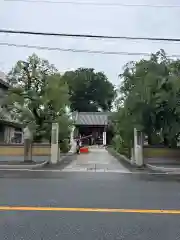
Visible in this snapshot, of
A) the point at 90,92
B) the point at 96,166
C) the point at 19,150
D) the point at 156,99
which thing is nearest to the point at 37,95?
the point at 19,150

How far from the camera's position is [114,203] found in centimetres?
862

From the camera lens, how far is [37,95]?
940 inches

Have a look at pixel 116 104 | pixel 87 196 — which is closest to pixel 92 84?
pixel 116 104

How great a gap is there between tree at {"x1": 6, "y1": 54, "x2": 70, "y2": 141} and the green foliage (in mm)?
5060

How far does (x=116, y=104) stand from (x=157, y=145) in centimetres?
564

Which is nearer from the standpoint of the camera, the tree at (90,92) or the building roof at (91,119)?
the building roof at (91,119)

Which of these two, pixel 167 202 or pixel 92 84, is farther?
pixel 92 84

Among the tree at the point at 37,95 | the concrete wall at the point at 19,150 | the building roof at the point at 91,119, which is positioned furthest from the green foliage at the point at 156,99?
the building roof at the point at 91,119

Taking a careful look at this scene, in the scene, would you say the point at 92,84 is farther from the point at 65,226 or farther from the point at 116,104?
the point at 65,226

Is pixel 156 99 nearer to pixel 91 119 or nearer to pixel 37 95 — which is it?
pixel 37 95

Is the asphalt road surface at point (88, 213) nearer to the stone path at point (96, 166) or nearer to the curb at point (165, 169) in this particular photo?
the stone path at point (96, 166)

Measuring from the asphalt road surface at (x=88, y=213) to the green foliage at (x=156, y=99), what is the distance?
33.9 feet

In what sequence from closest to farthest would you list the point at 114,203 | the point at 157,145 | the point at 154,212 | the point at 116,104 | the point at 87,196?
1. the point at 154,212
2. the point at 114,203
3. the point at 87,196
4. the point at 157,145
5. the point at 116,104

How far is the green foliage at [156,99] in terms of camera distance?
2080 cm
